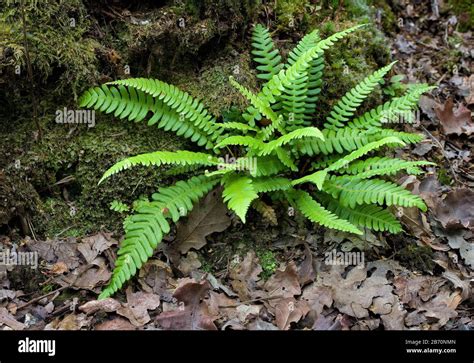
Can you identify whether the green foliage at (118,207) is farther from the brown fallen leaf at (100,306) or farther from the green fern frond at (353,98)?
the green fern frond at (353,98)

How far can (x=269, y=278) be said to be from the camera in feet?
14.6

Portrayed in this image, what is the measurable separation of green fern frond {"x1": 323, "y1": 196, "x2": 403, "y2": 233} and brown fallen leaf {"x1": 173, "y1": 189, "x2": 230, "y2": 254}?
99 cm

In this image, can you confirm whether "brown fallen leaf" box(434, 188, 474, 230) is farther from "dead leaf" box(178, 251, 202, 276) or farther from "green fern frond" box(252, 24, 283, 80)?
"dead leaf" box(178, 251, 202, 276)

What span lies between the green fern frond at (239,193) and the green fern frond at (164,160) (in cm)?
22

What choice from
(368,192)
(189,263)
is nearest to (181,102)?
(189,263)

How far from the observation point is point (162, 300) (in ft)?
13.5

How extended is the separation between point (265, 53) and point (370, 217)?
181 centimetres

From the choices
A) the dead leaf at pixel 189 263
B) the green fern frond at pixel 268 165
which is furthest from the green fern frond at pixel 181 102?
the dead leaf at pixel 189 263

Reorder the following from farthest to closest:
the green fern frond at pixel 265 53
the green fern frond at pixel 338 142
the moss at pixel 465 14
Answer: the moss at pixel 465 14
the green fern frond at pixel 265 53
the green fern frond at pixel 338 142

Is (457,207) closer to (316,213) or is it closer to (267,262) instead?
(316,213)

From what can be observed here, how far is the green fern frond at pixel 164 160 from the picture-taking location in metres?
4.15

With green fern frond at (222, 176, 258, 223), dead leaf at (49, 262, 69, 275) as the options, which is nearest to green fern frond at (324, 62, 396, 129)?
green fern frond at (222, 176, 258, 223)

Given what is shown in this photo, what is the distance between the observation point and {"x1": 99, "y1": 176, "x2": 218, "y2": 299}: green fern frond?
4027mm
